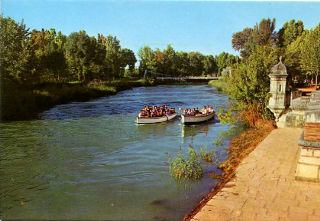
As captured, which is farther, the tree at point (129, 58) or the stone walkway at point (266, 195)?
the tree at point (129, 58)

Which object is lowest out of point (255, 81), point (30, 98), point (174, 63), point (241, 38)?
point (30, 98)

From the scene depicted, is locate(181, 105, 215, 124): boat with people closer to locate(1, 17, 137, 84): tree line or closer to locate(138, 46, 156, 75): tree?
locate(1, 17, 137, 84): tree line

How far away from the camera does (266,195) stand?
681 cm

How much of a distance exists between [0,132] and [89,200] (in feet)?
45.2

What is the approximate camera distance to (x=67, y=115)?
2631 centimetres

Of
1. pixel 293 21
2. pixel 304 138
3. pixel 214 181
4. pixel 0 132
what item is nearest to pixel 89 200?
pixel 214 181

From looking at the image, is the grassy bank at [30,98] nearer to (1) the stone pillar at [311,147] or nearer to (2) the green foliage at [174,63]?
(1) the stone pillar at [311,147]

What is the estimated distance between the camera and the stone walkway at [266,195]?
230 inches

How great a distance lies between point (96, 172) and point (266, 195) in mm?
7137

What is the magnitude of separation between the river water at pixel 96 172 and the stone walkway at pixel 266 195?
1.31m

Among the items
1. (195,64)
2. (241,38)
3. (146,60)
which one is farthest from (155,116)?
(195,64)

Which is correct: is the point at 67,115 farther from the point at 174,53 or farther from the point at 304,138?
the point at 174,53

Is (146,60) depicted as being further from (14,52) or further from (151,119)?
(151,119)

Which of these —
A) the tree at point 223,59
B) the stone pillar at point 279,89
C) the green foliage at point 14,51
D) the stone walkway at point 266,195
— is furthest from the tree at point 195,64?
the stone walkway at point 266,195
